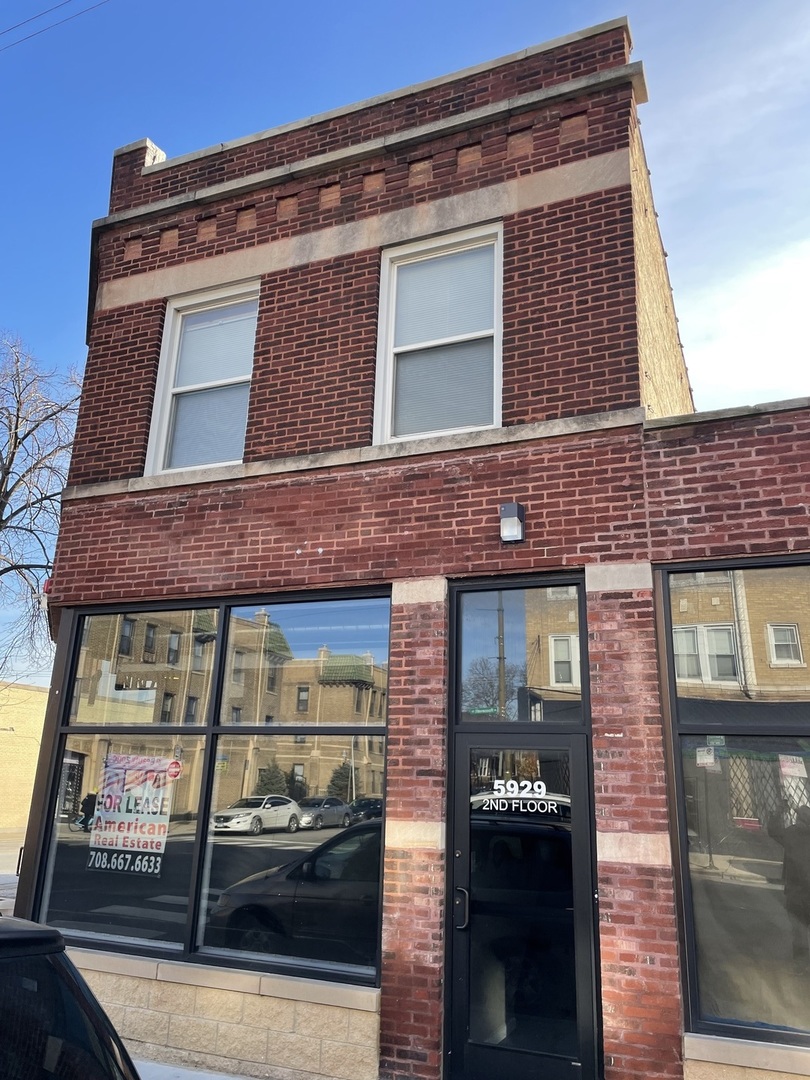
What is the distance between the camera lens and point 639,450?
597cm

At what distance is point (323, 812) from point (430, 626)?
1.66m

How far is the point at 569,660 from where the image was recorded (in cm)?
589

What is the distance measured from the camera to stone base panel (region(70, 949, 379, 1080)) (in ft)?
18.6

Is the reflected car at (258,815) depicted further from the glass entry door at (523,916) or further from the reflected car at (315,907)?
the glass entry door at (523,916)

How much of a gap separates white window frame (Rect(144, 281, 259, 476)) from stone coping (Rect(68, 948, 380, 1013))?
13.8 ft

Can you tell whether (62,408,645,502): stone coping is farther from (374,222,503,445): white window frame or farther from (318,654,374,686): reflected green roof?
(318,654,374,686): reflected green roof

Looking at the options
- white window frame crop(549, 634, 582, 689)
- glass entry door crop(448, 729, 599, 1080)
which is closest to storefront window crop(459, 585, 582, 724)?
white window frame crop(549, 634, 582, 689)

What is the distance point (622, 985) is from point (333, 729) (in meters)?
2.68

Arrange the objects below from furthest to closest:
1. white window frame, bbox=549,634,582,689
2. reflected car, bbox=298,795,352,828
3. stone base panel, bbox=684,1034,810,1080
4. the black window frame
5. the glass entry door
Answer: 1. reflected car, bbox=298,795,352,828
2. white window frame, bbox=549,634,582,689
3. the glass entry door
4. the black window frame
5. stone base panel, bbox=684,1034,810,1080

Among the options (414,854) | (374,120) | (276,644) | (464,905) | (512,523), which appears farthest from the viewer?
(374,120)

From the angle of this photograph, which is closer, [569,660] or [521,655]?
[569,660]

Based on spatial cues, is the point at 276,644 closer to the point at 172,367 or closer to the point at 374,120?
the point at 172,367

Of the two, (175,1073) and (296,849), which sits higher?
(296,849)

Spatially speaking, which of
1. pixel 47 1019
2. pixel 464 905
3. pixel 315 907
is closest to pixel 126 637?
pixel 315 907
